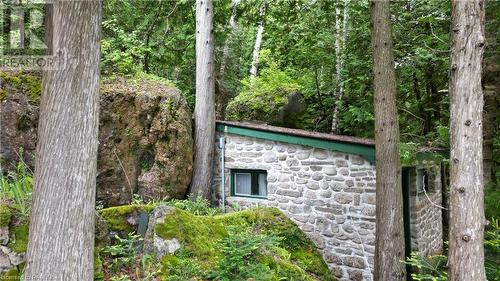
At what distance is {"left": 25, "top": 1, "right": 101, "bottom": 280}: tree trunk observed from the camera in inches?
133

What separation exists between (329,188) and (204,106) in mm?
3785

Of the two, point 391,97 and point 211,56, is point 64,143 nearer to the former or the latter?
point 391,97

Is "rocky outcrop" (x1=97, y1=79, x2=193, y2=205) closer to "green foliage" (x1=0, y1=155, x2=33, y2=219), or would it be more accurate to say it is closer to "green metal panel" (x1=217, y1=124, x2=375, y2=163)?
"green metal panel" (x1=217, y1=124, x2=375, y2=163)

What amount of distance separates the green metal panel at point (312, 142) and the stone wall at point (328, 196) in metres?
0.17

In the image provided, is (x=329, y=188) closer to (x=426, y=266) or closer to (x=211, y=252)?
(x=211, y=252)

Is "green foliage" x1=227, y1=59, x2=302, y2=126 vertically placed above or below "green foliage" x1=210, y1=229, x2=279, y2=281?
above

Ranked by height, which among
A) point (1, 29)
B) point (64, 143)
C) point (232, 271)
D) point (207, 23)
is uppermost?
point (207, 23)

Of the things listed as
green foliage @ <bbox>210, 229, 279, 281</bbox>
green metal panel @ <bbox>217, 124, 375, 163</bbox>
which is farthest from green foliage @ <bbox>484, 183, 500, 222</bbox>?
green foliage @ <bbox>210, 229, 279, 281</bbox>

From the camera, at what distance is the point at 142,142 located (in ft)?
28.0

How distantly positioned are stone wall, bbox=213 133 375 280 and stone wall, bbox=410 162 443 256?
3.67ft

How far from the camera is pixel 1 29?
732 centimetres

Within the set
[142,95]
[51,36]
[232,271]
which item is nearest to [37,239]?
[51,36]

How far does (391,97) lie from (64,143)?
448 cm

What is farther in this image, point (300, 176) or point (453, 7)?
point (300, 176)
